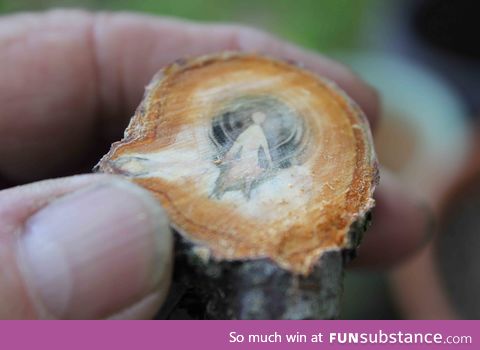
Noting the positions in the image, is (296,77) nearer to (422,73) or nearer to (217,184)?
(217,184)

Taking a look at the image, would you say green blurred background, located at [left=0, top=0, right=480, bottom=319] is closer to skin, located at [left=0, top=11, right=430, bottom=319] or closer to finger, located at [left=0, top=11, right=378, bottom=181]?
skin, located at [left=0, top=11, right=430, bottom=319]

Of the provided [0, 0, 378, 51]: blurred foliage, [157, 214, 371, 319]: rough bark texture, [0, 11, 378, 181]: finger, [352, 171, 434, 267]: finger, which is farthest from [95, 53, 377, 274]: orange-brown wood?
[0, 0, 378, 51]: blurred foliage

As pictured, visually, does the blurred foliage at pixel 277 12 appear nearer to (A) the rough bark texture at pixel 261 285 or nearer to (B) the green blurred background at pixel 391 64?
(B) the green blurred background at pixel 391 64

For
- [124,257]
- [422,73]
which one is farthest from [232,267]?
[422,73]

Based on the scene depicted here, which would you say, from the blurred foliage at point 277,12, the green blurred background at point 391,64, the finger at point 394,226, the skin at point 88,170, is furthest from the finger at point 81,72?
the blurred foliage at point 277,12

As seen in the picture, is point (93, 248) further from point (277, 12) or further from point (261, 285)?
point (277, 12)

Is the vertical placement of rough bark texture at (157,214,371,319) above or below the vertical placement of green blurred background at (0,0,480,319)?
above
